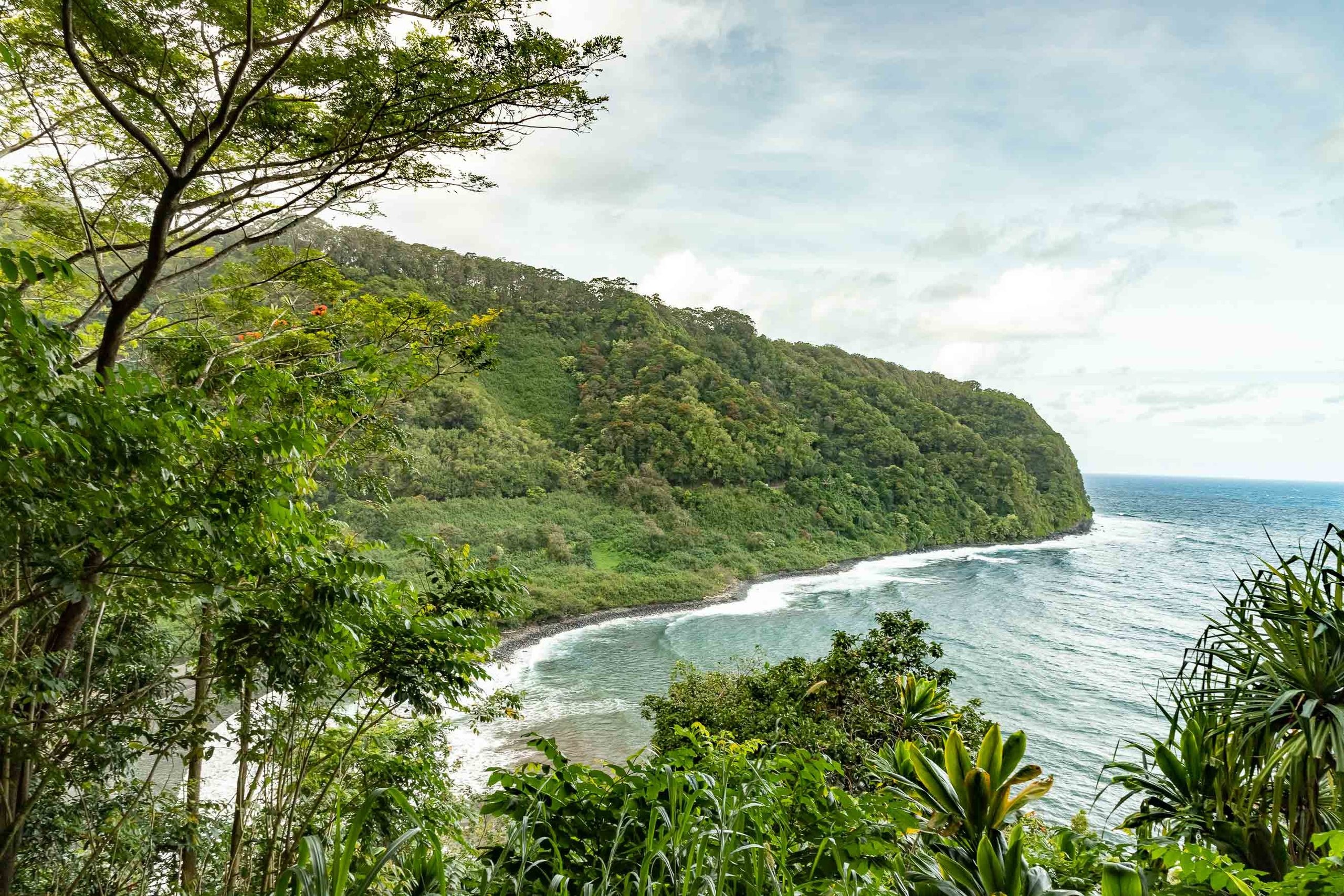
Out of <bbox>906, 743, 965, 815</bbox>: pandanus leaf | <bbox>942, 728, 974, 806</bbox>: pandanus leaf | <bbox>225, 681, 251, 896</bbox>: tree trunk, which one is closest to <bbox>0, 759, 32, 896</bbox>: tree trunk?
<bbox>225, 681, 251, 896</bbox>: tree trunk

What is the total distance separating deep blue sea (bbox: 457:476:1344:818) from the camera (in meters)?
12.7

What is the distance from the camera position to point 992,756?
8.13 ft

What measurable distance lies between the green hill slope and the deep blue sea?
270 cm

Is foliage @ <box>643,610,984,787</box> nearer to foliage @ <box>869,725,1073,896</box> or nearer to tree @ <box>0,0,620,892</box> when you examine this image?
foliage @ <box>869,725,1073,896</box>

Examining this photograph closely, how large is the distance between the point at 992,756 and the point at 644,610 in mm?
20075

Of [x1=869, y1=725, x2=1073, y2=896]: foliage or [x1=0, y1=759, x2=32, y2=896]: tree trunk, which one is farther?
[x1=0, y1=759, x2=32, y2=896]: tree trunk

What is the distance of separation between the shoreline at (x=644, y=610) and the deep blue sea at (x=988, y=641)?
0.49 meters

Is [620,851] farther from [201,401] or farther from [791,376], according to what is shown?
[791,376]

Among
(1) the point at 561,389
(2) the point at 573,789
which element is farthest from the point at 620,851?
(1) the point at 561,389

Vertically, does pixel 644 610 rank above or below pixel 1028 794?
below

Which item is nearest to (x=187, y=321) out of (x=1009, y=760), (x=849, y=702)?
(x=1009, y=760)

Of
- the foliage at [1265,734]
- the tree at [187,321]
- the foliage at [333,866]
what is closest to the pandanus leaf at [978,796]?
the foliage at [1265,734]

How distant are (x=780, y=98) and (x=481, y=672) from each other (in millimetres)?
8736

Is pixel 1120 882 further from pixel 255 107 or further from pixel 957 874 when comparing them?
pixel 255 107
